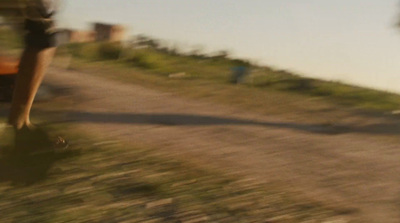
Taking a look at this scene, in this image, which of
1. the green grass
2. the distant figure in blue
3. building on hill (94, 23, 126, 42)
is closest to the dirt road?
the green grass

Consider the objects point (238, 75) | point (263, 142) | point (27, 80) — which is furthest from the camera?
point (238, 75)

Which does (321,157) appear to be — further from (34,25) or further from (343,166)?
(34,25)

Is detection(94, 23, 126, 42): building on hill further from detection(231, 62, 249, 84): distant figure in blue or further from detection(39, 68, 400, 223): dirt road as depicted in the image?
detection(39, 68, 400, 223): dirt road

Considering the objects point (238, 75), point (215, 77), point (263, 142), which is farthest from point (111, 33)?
point (263, 142)

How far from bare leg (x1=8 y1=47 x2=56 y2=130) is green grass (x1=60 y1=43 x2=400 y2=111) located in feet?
14.4

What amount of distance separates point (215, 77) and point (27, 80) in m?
6.45

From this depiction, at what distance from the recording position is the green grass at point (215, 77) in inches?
417

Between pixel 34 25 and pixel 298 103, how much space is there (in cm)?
566

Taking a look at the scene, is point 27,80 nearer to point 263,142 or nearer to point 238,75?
point 263,142

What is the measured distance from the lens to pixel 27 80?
563 centimetres

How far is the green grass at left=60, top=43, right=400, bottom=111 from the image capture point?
10586 mm

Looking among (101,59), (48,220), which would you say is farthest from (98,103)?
(101,59)

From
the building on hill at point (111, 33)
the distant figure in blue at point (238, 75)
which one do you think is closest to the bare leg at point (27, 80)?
the distant figure in blue at point (238, 75)

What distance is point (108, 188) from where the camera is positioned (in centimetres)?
557
